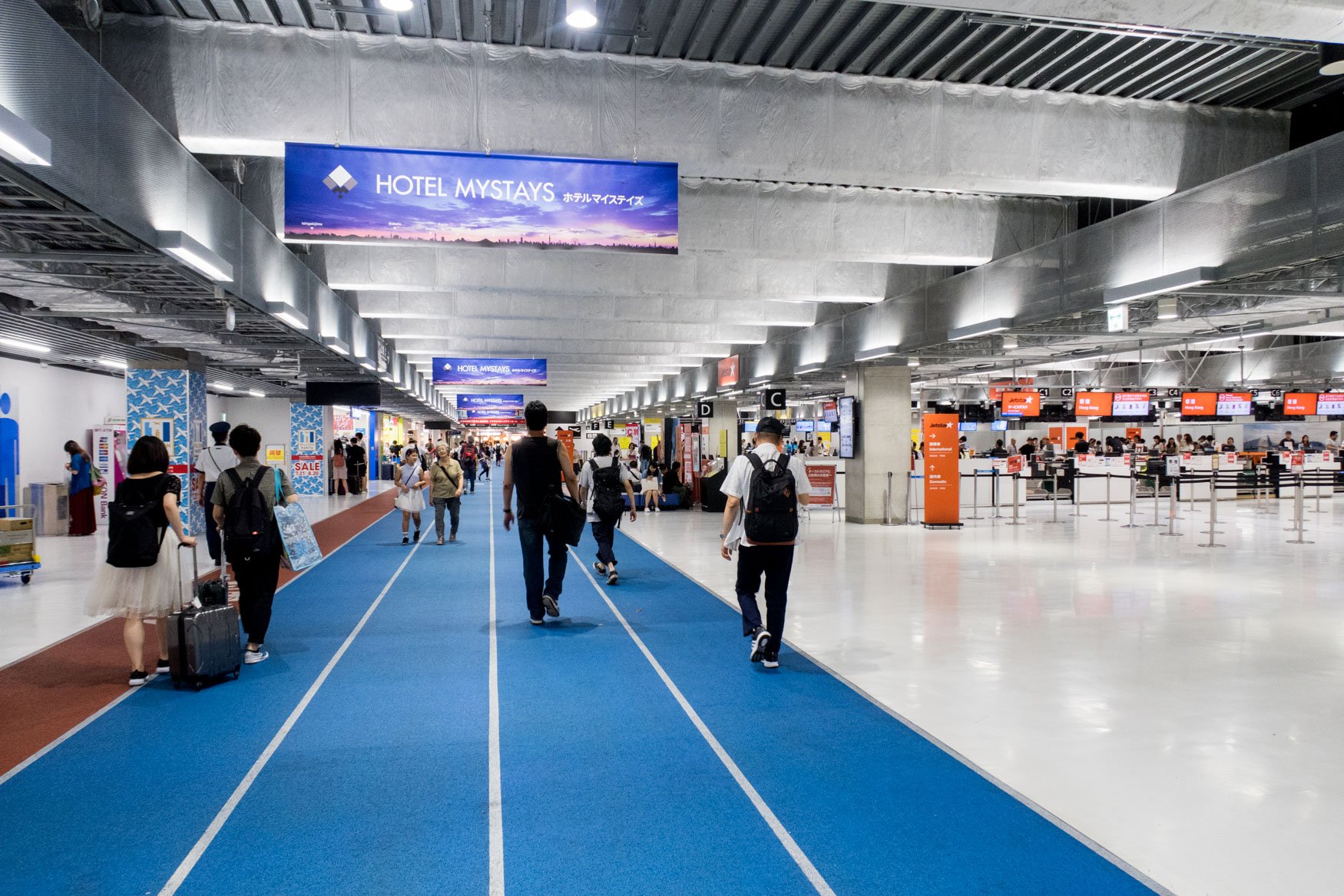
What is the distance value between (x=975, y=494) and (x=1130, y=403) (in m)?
7.58

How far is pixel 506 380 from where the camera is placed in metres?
21.3

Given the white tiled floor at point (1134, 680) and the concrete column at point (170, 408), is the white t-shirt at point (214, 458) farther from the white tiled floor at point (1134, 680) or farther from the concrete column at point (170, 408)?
the white tiled floor at point (1134, 680)

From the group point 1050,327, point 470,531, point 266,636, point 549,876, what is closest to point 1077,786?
point 549,876

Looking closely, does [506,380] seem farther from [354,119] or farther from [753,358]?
[354,119]

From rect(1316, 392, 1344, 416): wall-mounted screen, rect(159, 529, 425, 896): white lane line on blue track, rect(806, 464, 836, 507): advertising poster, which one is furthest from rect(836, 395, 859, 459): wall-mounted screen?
rect(1316, 392, 1344, 416): wall-mounted screen

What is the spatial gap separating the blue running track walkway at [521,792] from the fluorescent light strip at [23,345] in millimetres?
11062

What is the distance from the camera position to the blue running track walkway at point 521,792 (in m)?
3.09

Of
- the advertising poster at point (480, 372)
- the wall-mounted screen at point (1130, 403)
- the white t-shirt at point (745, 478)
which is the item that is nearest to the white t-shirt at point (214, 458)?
the white t-shirt at point (745, 478)

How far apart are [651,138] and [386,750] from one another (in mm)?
5894

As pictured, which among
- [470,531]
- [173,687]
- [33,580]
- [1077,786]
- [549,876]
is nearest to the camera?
[549,876]

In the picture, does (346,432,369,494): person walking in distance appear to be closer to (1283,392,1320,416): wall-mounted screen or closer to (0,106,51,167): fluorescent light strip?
(0,106,51,167): fluorescent light strip

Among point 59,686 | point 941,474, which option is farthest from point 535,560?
point 941,474

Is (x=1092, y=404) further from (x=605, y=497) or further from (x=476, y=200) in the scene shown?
(x=476, y=200)

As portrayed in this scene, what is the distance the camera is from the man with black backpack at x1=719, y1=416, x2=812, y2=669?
5898 millimetres
